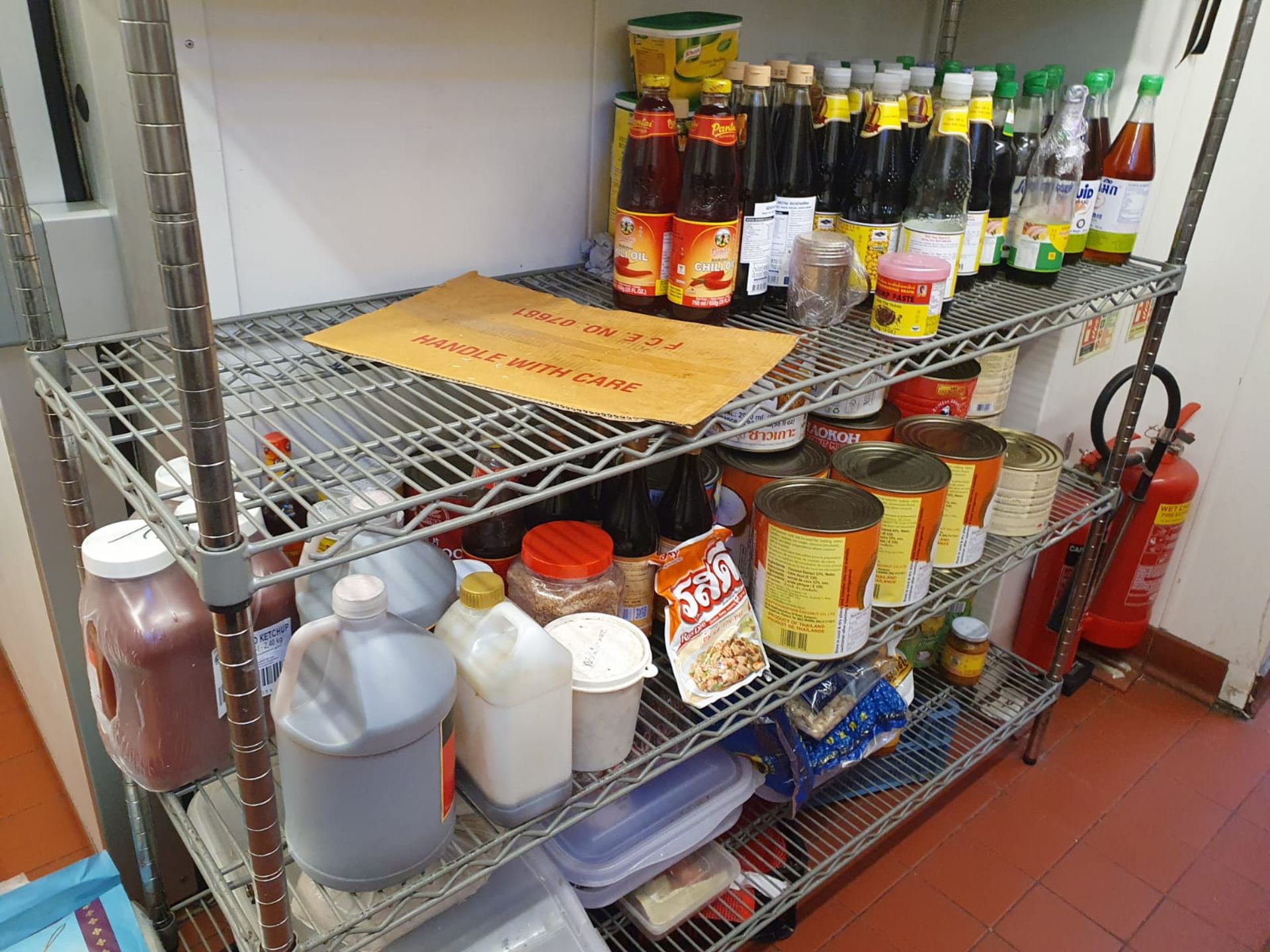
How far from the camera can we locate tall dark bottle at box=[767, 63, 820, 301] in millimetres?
1200

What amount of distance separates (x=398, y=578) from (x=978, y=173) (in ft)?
3.10

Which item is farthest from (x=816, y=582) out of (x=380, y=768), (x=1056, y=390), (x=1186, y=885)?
(x=1186, y=885)

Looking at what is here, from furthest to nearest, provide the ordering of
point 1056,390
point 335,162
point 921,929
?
point 1056,390
point 921,929
point 335,162

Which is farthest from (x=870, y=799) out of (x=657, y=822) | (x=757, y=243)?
(x=757, y=243)

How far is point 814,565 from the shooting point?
1130 millimetres

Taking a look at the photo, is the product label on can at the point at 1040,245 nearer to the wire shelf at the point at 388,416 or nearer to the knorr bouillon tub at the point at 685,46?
the wire shelf at the point at 388,416

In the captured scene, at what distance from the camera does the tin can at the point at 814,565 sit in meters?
1.13

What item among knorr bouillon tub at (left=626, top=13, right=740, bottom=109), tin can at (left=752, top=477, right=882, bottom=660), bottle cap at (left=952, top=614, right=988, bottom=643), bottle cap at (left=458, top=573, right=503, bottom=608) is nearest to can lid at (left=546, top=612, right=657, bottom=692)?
bottle cap at (left=458, top=573, right=503, bottom=608)

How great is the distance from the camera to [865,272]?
1.25 meters

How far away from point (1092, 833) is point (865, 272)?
44.2 inches

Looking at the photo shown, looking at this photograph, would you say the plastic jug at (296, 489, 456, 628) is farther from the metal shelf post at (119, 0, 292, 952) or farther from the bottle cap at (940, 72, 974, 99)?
the bottle cap at (940, 72, 974, 99)

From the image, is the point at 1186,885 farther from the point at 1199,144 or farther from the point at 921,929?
the point at 1199,144

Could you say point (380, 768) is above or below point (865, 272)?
below

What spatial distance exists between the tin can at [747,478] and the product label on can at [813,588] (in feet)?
0.18
